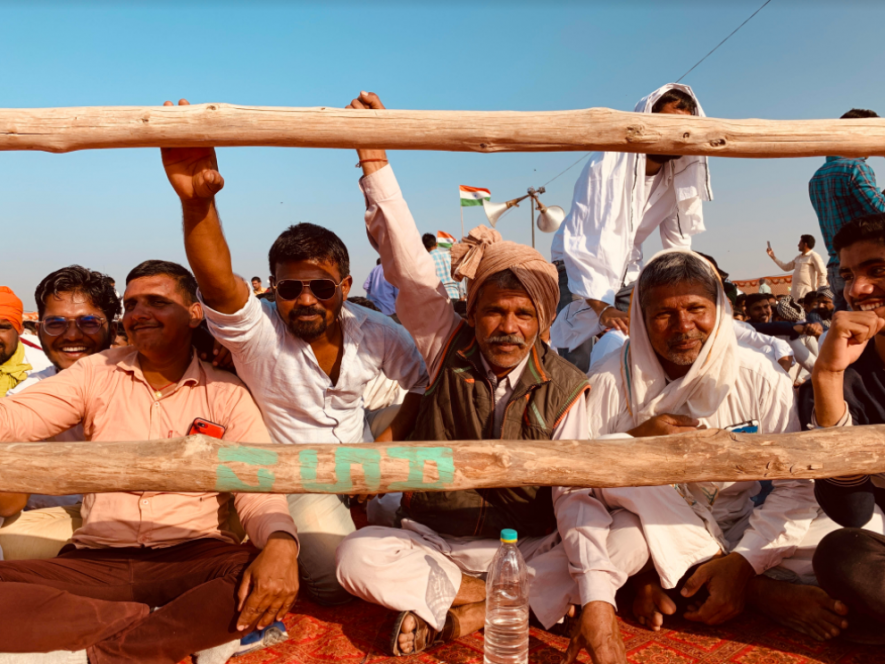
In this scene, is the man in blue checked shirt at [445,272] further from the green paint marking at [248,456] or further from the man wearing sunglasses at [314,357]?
the green paint marking at [248,456]

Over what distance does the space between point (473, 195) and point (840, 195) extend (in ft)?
50.8

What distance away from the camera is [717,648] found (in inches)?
93.5

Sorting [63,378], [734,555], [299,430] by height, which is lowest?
[734,555]

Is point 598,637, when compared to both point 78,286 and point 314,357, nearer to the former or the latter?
point 314,357

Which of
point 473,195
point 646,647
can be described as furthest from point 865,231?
point 473,195

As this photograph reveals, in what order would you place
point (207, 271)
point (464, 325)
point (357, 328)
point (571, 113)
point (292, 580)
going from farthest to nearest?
point (357, 328) < point (464, 325) < point (207, 271) < point (292, 580) < point (571, 113)

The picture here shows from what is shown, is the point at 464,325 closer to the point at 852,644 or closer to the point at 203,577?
the point at 203,577

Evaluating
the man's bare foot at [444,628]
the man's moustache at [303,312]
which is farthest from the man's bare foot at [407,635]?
the man's moustache at [303,312]

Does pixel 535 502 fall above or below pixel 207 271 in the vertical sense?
below

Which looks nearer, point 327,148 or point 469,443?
point 469,443

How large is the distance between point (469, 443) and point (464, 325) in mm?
1090

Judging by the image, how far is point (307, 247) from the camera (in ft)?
10.2

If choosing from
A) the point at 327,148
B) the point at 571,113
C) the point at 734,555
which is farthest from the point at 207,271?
the point at 734,555

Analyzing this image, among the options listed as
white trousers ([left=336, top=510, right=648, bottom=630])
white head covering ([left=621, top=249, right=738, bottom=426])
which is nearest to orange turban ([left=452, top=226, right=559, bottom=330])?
white head covering ([left=621, top=249, right=738, bottom=426])
